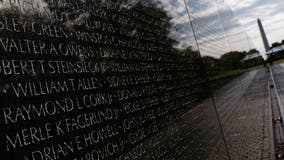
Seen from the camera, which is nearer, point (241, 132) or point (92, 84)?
point (92, 84)

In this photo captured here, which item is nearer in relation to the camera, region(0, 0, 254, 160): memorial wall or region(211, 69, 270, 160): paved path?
region(0, 0, 254, 160): memorial wall

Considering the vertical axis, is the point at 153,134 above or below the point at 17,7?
below

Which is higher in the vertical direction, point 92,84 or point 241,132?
point 92,84

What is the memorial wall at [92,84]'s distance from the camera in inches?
64.8

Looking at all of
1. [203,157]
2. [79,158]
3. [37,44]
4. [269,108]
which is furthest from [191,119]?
[269,108]

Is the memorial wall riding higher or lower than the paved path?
higher

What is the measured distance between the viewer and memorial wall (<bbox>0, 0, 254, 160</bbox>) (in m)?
1.65

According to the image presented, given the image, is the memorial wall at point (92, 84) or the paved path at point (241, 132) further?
the paved path at point (241, 132)

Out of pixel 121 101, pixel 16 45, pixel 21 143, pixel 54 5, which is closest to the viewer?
pixel 21 143

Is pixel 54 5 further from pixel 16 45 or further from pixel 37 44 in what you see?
pixel 16 45

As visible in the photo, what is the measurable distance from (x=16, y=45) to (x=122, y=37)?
1.28m

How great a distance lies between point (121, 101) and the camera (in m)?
A: 2.51

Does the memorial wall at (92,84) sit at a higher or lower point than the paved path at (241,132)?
higher

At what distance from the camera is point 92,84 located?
7.28 ft
